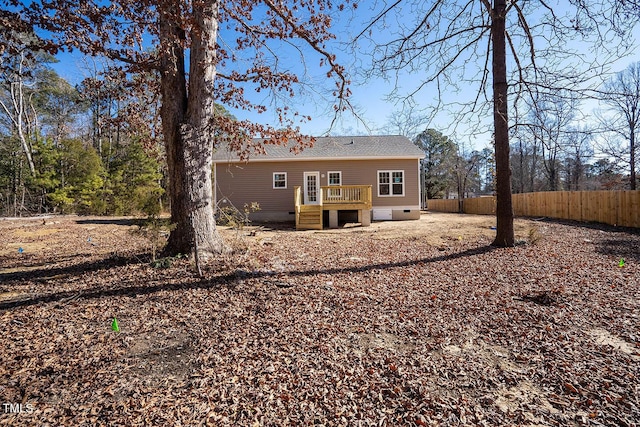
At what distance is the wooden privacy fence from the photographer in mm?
10594

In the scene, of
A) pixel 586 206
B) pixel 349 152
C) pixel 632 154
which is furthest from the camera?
pixel 632 154

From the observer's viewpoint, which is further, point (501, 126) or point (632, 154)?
point (632, 154)

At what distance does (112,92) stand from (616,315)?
28.1 feet

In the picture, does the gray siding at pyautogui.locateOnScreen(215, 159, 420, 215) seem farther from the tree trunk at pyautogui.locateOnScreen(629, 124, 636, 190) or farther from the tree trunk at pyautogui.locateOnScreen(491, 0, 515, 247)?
the tree trunk at pyautogui.locateOnScreen(629, 124, 636, 190)

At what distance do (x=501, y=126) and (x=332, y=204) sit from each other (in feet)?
23.0

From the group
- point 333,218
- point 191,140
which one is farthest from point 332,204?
point 191,140

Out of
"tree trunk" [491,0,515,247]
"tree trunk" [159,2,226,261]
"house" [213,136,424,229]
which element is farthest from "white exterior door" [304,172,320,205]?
"tree trunk" [159,2,226,261]

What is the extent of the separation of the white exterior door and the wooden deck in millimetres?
2465

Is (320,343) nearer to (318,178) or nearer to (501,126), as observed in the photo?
(501,126)

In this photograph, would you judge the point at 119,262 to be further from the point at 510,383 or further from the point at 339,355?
the point at 510,383

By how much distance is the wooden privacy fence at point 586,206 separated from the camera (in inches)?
417

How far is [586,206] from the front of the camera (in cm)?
1245

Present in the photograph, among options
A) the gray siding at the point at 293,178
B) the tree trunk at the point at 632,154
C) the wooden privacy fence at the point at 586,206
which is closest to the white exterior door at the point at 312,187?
the gray siding at the point at 293,178

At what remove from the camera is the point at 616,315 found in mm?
3330
